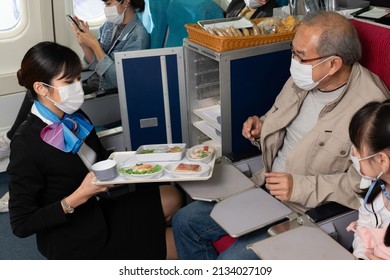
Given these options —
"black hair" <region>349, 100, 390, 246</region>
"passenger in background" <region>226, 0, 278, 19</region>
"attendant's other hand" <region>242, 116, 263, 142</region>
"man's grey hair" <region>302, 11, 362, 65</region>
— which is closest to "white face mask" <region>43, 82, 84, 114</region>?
"attendant's other hand" <region>242, 116, 263, 142</region>

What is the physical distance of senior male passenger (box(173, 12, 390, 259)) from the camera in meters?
1.83

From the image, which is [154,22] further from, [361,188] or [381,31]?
[361,188]

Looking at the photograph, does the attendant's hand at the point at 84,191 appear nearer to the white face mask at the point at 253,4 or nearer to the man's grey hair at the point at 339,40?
the man's grey hair at the point at 339,40

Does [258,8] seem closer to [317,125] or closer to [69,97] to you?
[317,125]

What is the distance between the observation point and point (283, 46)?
237 centimetres

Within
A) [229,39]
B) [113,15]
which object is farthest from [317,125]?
[113,15]

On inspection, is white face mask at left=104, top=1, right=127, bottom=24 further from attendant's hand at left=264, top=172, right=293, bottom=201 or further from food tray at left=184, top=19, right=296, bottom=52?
attendant's hand at left=264, top=172, right=293, bottom=201

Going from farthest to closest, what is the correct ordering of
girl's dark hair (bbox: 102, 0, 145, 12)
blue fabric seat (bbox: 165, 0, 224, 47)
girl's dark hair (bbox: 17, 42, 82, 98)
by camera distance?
girl's dark hair (bbox: 102, 0, 145, 12) < blue fabric seat (bbox: 165, 0, 224, 47) < girl's dark hair (bbox: 17, 42, 82, 98)

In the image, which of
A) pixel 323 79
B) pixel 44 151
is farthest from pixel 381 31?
pixel 44 151

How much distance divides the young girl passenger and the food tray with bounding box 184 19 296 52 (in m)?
0.85

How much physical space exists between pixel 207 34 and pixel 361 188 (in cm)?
107

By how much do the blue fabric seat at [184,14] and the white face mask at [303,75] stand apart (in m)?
0.99

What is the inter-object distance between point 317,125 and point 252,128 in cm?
42

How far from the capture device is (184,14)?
2.88m
